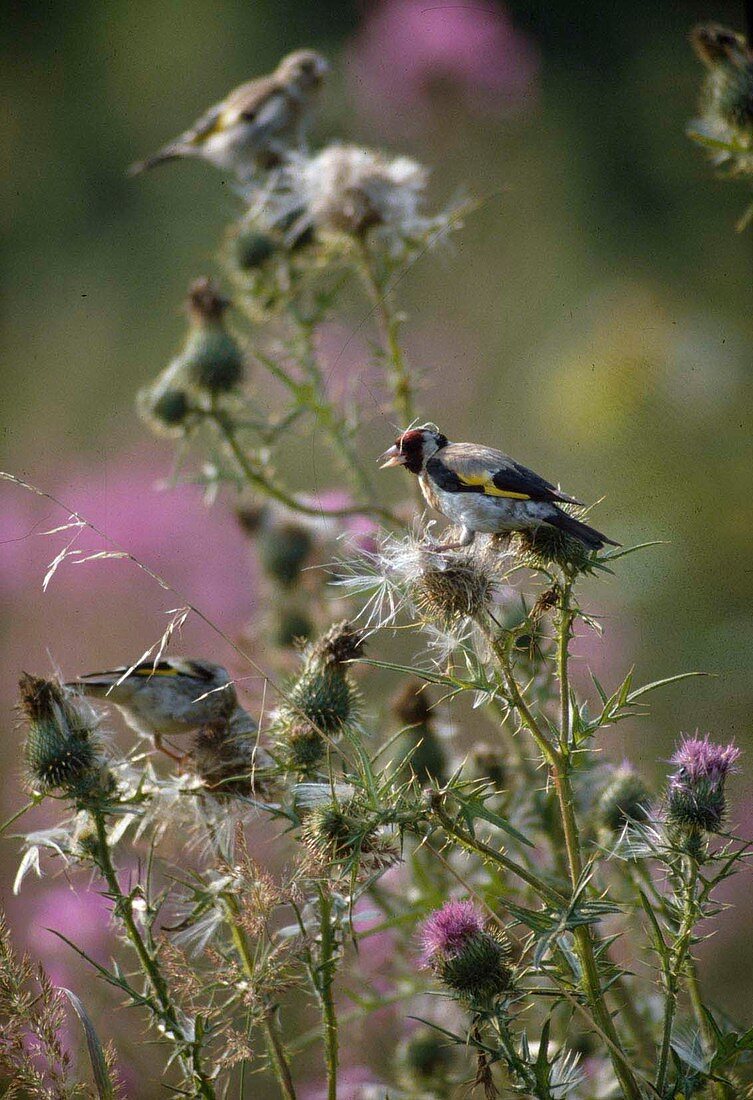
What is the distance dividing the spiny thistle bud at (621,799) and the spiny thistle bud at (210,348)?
5.94 feet

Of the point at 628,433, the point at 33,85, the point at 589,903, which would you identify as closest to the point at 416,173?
the point at 628,433

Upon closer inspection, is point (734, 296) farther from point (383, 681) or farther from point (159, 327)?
point (159, 327)

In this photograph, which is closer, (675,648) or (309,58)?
(675,648)

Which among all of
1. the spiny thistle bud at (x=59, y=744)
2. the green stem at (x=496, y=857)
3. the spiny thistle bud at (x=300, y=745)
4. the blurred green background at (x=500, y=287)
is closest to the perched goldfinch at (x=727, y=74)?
the blurred green background at (x=500, y=287)

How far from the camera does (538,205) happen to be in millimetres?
5379

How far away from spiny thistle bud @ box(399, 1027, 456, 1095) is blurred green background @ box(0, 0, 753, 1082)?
72cm

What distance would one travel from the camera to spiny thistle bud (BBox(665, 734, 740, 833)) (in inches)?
→ 66.4

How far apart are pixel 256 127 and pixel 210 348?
1.05 m

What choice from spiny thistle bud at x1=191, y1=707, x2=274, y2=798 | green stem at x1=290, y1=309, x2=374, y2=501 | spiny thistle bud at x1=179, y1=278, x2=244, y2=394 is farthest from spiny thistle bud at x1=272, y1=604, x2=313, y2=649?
spiny thistle bud at x1=191, y1=707, x2=274, y2=798

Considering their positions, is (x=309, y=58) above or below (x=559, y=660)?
above

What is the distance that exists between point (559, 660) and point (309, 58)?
3.45 m

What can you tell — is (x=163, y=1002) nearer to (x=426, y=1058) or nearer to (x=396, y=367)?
(x=426, y=1058)

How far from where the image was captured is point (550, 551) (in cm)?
175

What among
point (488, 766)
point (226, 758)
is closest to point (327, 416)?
point (488, 766)
